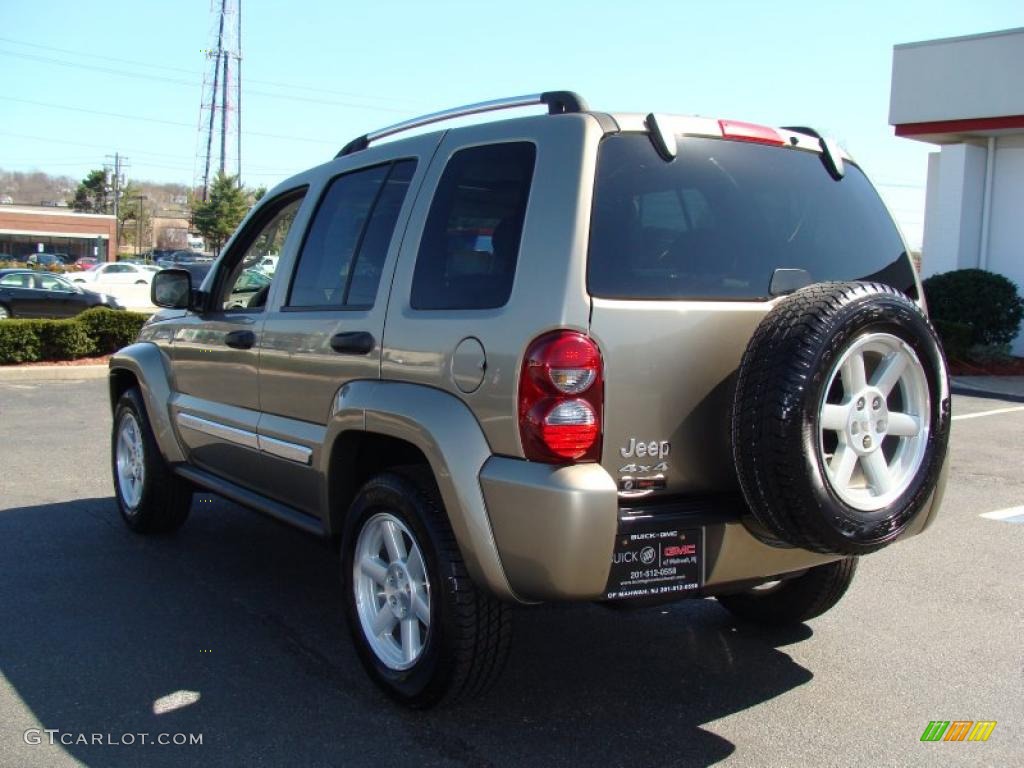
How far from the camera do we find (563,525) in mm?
2965

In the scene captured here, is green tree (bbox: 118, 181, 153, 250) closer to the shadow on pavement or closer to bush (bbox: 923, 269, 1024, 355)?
bush (bbox: 923, 269, 1024, 355)

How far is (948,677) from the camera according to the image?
4.10m

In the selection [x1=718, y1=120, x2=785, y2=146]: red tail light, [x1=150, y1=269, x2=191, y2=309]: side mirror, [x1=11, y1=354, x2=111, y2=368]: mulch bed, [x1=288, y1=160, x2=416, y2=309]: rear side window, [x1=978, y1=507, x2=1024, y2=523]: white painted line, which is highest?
[x1=718, y1=120, x2=785, y2=146]: red tail light

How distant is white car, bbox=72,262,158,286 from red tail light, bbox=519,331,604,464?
38.6 m

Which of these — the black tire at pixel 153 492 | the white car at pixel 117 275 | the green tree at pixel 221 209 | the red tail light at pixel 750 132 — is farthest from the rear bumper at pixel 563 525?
the green tree at pixel 221 209

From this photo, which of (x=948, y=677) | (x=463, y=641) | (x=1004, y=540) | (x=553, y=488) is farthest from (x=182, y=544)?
(x=1004, y=540)

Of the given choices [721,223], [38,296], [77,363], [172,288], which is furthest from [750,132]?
[38,296]

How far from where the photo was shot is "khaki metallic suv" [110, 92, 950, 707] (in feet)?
10.0

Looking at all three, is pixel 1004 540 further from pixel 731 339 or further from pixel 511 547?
pixel 511 547

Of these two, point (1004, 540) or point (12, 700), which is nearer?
point (12, 700)

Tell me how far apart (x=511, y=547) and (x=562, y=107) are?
150cm

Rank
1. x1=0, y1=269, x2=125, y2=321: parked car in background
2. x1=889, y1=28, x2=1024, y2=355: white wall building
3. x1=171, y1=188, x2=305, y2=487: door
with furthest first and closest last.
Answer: x1=0, y1=269, x2=125, y2=321: parked car in background, x1=889, y1=28, x2=1024, y2=355: white wall building, x1=171, y1=188, x2=305, y2=487: door

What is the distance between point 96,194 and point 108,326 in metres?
104

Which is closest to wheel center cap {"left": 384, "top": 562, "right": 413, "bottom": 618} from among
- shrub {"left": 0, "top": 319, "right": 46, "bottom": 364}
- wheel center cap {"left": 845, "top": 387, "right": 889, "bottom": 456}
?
wheel center cap {"left": 845, "top": 387, "right": 889, "bottom": 456}
